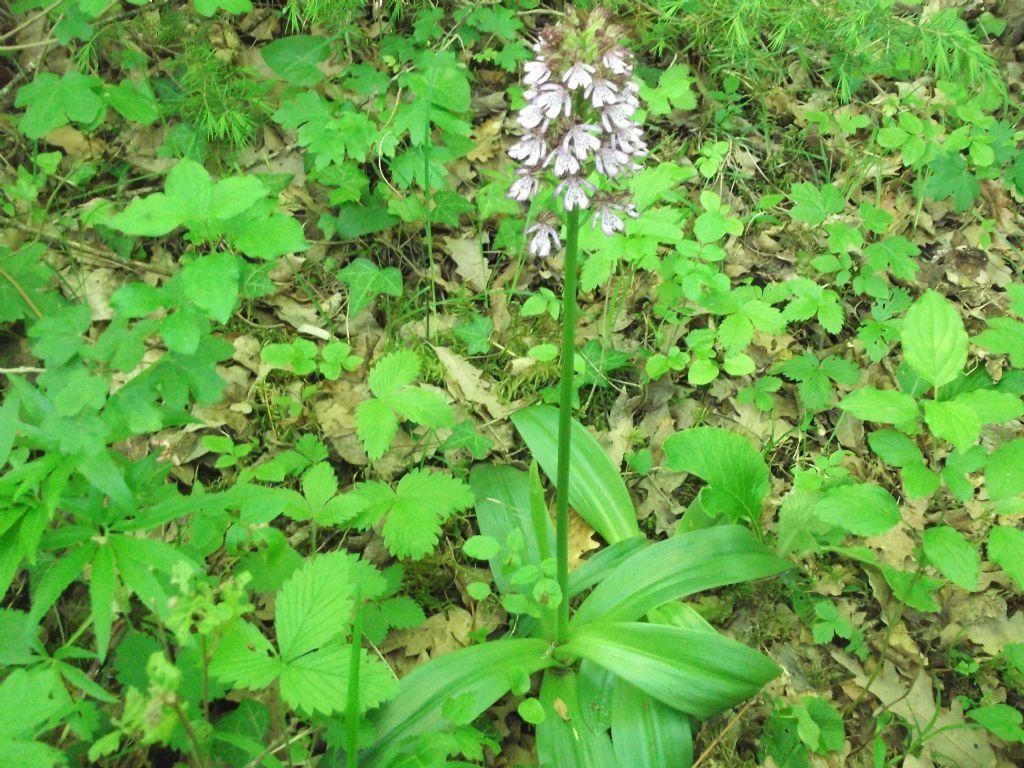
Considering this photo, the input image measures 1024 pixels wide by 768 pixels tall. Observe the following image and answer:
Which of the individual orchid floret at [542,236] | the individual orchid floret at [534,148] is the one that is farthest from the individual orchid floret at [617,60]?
the individual orchid floret at [542,236]

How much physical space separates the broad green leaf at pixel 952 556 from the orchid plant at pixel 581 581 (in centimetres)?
52

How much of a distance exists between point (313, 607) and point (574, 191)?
3.83ft

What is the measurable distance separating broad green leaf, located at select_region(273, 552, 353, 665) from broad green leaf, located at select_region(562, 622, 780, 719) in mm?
805

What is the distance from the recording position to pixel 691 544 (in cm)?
248

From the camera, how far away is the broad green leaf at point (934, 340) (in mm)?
2104

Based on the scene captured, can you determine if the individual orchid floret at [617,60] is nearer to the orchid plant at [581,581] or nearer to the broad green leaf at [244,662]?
the orchid plant at [581,581]

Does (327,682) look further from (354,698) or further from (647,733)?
(647,733)

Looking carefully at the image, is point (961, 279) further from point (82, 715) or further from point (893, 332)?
point (82, 715)

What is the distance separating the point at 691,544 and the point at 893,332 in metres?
1.44

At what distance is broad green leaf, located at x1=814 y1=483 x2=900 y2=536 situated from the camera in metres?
2.08

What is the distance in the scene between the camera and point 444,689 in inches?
83.7

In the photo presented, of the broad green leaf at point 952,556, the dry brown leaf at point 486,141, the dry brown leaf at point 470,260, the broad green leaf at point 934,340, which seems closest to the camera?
the broad green leaf at point 952,556

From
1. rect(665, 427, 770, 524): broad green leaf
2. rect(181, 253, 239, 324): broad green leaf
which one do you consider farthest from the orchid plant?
rect(181, 253, 239, 324): broad green leaf

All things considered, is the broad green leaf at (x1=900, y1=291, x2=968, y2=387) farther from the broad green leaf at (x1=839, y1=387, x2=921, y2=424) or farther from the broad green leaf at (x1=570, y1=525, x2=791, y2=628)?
the broad green leaf at (x1=570, y1=525, x2=791, y2=628)
